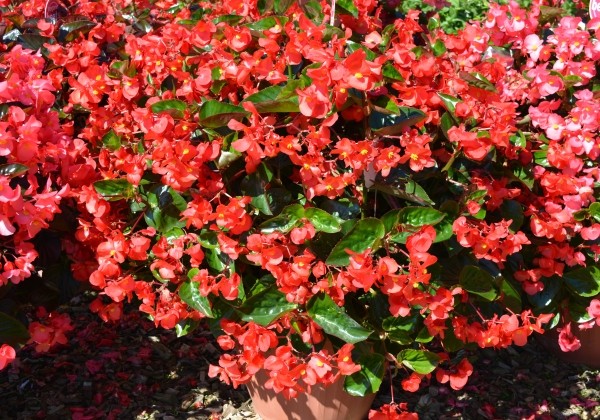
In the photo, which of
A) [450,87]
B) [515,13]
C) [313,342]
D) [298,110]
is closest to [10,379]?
[313,342]

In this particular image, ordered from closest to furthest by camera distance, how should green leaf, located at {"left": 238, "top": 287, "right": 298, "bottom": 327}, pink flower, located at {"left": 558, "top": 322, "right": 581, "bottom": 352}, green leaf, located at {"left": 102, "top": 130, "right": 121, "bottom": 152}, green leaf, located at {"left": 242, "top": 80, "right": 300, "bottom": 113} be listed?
green leaf, located at {"left": 242, "top": 80, "right": 300, "bottom": 113} < green leaf, located at {"left": 238, "top": 287, "right": 298, "bottom": 327} < green leaf, located at {"left": 102, "top": 130, "right": 121, "bottom": 152} < pink flower, located at {"left": 558, "top": 322, "right": 581, "bottom": 352}

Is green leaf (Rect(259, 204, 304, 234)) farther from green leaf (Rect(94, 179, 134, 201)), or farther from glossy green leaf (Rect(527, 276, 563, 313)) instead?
glossy green leaf (Rect(527, 276, 563, 313))

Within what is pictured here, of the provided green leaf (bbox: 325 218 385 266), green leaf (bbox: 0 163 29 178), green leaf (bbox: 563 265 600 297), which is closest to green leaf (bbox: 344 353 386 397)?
green leaf (bbox: 325 218 385 266)

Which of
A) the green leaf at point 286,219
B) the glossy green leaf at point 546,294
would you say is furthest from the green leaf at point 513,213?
the green leaf at point 286,219

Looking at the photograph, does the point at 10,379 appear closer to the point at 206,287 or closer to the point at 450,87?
the point at 206,287

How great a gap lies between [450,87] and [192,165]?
0.67m

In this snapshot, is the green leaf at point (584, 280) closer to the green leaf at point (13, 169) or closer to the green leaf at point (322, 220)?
the green leaf at point (322, 220)

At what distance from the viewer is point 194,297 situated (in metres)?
1.95

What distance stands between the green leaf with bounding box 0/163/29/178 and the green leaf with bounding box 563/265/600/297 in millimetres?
1506

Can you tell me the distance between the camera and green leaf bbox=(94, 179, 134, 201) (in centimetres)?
202

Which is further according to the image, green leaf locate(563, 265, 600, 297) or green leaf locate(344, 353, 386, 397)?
green leaf locate(563, 265, 600, 297)

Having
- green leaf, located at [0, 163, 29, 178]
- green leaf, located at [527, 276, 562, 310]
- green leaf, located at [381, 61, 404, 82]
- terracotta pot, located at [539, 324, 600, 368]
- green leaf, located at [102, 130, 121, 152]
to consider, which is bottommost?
terracotta pot, located at [539, 324, 600, 368]

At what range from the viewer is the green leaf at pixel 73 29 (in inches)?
91.0

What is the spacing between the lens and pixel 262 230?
1.88m
